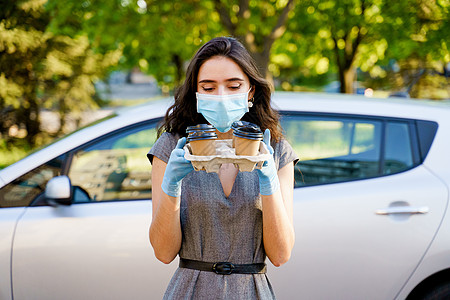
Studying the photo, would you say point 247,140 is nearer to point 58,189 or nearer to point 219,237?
point 219,237

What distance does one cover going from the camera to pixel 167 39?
31.9 ft

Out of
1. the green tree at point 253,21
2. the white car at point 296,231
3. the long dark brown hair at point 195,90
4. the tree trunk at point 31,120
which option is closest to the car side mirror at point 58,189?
the white car at point 296,231

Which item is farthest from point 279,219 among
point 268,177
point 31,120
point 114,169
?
point 31,120

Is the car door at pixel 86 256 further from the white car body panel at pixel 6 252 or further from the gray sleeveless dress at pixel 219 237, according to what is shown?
the gray sleeveless dress at pixel 219 237

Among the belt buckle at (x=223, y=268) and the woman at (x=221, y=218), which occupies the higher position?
the woman at (x=221, y=218)

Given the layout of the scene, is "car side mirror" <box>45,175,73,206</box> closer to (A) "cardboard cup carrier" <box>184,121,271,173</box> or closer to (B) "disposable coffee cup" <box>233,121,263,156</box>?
(A) "cardboard cup carrier" <box>184,121,271,173</box>

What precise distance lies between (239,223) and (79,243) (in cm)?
136

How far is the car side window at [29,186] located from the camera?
280cm

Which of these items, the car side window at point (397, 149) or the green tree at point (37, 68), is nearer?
the car side window at point (397, 149)

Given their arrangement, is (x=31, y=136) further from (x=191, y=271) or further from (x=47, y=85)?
(x=191, y=271)

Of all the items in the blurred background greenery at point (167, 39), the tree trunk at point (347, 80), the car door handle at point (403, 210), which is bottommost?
the car door handle at point (403, 210)

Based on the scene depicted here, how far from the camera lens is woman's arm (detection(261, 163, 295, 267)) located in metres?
1.60

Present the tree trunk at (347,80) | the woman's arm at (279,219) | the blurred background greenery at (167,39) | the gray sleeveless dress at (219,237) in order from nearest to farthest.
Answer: the woman's arm at (279,219), the gray sleeveless dress at (219,237), the blurred background greenery at (167,39), the tree trunk at (347,80)

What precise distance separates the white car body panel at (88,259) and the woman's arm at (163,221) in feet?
3.38
